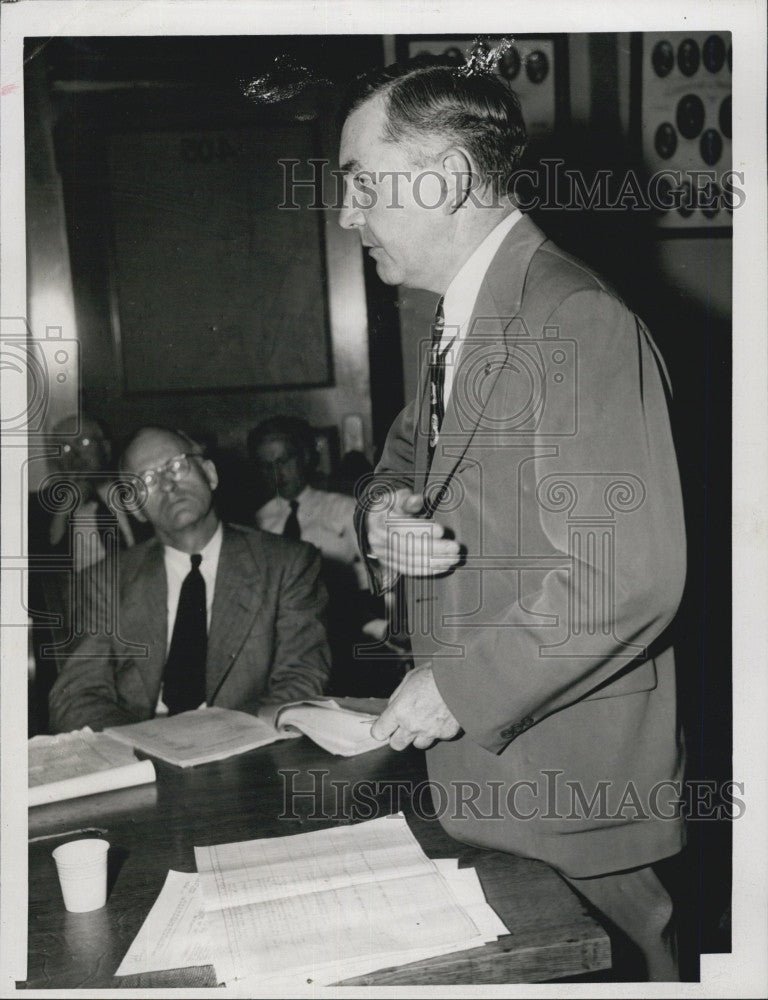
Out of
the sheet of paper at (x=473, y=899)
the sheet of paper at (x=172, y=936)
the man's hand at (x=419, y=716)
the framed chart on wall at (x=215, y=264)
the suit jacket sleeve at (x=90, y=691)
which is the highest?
the framed chart on wall at (x=215, y=264)

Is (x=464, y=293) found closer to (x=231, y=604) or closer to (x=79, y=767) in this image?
(x=79, y=767)

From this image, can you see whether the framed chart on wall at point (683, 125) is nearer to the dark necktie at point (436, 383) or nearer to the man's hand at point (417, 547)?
the dark necktie at point (436, 383)

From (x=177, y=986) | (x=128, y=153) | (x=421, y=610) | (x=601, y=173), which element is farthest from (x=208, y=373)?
(x=177, y=986)

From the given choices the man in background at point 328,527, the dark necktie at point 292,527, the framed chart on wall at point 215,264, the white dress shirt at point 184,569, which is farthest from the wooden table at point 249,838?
the framed chart on wall at point 215,264

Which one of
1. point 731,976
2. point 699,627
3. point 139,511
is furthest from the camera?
point 139,511

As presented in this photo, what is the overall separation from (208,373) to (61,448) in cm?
59

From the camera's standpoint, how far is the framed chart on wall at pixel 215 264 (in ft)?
9.46

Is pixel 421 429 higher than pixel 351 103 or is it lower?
lower

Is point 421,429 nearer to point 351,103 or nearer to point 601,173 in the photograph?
point 351,103

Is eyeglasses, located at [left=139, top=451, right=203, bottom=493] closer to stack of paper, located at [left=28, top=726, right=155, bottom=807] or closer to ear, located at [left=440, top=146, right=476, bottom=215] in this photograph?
stack of paper, located at [left=28, top=726, right=155, bottom=807]

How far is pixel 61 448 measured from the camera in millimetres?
3021

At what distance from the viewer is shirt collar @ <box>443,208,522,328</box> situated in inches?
44.6

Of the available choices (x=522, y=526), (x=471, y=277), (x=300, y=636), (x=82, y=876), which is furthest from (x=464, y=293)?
(x=300, y=636)

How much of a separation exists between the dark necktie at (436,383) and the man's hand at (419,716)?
336 millimetres
